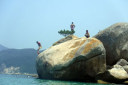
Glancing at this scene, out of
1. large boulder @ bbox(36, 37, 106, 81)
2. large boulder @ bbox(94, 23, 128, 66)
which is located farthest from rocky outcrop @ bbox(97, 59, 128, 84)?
large boulder @ bbox(94, 23, 128, 66)

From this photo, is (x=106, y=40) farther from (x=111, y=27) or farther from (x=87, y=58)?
(x=87, y=58)

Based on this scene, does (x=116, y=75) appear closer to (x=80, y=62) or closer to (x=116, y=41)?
(x=80, y=62)

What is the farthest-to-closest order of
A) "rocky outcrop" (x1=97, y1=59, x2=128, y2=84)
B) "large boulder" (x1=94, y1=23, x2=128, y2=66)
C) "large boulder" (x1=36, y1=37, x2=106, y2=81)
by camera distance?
"large boulder" (x1=94, y1=23, x2=128, y2=66) → "large boulder" (x1=36, y1=37, x2=106, y2=81) → "rocky outcrop" (x1=97, y1=59, x2=128, y2=84)

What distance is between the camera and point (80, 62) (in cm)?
3025

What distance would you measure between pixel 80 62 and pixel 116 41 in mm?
Result: 7024

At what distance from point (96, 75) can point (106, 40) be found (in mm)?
6824

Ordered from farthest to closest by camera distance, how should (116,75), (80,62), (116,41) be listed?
(116,41) < (80,62) < (116,75)

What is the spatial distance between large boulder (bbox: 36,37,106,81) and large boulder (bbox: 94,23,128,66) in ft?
15.2

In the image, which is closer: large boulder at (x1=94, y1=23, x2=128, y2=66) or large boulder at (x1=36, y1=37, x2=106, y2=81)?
large boulder at (x1=36, y1=37, x2=106, y2=81)

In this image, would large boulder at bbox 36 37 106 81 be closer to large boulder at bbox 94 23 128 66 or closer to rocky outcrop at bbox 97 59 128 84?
rocky outcrop at bbox 97 59 128 84

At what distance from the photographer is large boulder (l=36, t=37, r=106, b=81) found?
1179 inches

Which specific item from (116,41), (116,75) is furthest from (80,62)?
(116,41)

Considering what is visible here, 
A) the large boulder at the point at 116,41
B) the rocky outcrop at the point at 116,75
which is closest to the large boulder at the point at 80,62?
the rocky outcrop at the point at 116,75

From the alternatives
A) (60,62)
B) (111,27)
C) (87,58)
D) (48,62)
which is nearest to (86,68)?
(87,58)
